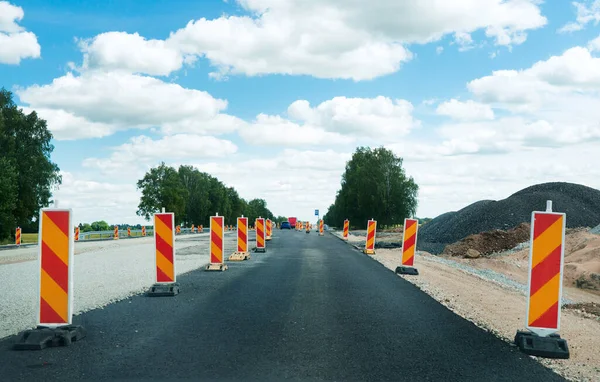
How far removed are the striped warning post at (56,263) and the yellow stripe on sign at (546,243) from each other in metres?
5.66

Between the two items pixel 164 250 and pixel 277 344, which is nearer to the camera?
pixel 277 344

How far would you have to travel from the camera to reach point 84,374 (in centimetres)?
500

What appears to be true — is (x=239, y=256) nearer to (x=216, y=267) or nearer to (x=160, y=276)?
(x=216, y=267)

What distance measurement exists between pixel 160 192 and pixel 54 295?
86627 mm

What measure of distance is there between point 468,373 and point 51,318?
4.81 m

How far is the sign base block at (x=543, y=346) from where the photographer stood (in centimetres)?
600

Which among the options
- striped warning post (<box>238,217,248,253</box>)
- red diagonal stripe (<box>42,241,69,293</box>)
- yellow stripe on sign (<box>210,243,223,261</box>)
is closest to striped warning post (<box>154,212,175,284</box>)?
red diagonal stripe (<box>42,241,69,293</box>)

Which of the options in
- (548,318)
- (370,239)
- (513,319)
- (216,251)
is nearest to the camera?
(548,318)

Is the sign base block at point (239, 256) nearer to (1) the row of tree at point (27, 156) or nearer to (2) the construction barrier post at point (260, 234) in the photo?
(2) the construction barrier post at point (260, 234)

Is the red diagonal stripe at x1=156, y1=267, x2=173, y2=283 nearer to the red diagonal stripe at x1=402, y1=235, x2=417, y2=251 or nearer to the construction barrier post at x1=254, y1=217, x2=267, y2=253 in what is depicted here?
the red diagonal stripe at x1=402, y1=235, x2=417, y2=251

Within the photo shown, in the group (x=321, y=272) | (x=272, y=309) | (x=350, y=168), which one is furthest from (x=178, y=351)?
(x=350, y=168)

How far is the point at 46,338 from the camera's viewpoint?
6113 mm

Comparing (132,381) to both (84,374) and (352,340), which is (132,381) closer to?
(84,374)

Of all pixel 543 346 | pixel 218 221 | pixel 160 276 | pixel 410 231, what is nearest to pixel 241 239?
pixel 218 221
